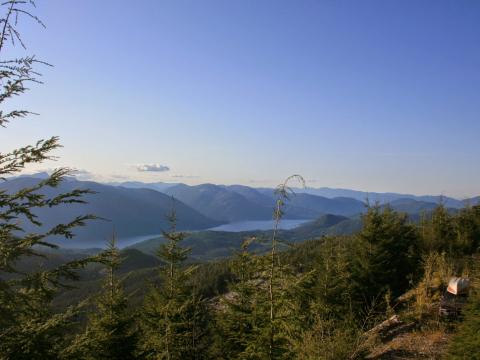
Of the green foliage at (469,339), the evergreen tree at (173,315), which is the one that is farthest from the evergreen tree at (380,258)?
the green foliage at (469,339)

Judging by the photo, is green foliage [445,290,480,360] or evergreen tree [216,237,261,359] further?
evergreen tree [216,237,261,359]

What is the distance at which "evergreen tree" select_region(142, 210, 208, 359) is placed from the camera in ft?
44.2

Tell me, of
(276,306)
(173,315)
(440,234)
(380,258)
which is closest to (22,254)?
(276,306)

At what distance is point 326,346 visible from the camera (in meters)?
8.65

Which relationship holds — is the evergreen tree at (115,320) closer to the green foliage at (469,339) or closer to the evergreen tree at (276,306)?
the evergreen tree at (276,306)

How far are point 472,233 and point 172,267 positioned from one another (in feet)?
64.0

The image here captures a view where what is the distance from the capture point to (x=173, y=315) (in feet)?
46.9

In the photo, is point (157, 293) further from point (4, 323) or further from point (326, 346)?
point (4, 323)

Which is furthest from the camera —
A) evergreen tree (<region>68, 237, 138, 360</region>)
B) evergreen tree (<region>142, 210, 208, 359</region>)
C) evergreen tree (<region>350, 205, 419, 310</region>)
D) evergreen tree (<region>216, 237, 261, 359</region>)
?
evergreen tree (<region>350, 205, 419, 310</region>)

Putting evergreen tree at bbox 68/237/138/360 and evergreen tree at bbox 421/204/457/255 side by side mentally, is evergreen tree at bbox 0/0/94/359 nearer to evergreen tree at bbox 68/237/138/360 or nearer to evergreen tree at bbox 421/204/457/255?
evergreen tree at bbox 68/237/138/360

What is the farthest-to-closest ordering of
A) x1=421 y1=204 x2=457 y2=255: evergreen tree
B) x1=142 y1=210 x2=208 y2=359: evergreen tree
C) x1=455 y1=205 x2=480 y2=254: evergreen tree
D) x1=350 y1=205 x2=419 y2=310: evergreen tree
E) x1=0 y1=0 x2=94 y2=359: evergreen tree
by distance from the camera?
1. x1=421 y1=204 x2=457 y2=255: evergreen tree
2. x1=455 y1=205 x2=480 y2=254: evergreen tree
3. x1=350 y1=205 x2=419 y2=310: evergreen tree
4. x1=142 y1=210 x2=208 y2=359: evergreen tree
5. x1=0 y1=0 x2=94 y2=359: evergreen tree

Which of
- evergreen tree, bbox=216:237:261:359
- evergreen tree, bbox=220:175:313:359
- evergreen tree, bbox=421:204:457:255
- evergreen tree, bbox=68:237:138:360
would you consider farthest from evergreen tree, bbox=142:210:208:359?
evergreen tree, bbox=421:204:457:255

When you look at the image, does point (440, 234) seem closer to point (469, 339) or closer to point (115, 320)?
point (469, 339)

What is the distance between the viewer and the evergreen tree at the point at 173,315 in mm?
13477
